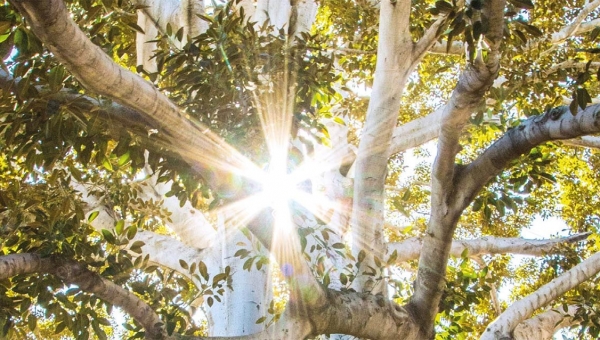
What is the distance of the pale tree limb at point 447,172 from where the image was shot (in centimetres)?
218

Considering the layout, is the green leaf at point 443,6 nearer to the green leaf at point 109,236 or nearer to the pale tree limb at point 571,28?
the green leaf at point 109,236

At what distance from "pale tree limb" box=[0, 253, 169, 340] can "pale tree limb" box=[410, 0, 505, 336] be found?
126 centimetres

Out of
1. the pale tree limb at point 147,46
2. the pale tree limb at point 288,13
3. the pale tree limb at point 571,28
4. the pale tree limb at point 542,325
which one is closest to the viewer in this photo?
the pale tree limb at point 542,325

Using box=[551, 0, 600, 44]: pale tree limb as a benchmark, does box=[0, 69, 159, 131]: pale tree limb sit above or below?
below

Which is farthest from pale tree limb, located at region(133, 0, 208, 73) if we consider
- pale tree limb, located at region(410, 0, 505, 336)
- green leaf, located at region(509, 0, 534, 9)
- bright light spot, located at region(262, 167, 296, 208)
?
green leaf, located at region(509, 0, 534, 9)

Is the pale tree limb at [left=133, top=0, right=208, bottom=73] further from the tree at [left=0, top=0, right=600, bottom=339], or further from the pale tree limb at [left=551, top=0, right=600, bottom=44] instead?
the pale tree limb at [left=551, top=0, right=600, bottom=44]

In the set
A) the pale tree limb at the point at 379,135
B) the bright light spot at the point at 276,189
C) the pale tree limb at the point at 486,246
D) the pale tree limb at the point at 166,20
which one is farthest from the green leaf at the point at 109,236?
the pale tree limb at the point at 486,246

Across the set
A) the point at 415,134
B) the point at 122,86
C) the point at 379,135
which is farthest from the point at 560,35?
the point at 122,86

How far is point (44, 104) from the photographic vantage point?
7.81ft

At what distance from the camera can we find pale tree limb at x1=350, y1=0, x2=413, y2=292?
339 centimetres

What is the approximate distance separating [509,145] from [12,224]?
2.15 metres

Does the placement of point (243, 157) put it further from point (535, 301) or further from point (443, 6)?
point (535, 301)

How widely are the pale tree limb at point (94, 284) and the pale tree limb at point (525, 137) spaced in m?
1.43

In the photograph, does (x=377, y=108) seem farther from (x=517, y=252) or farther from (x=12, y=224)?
(x=517, y=252)
